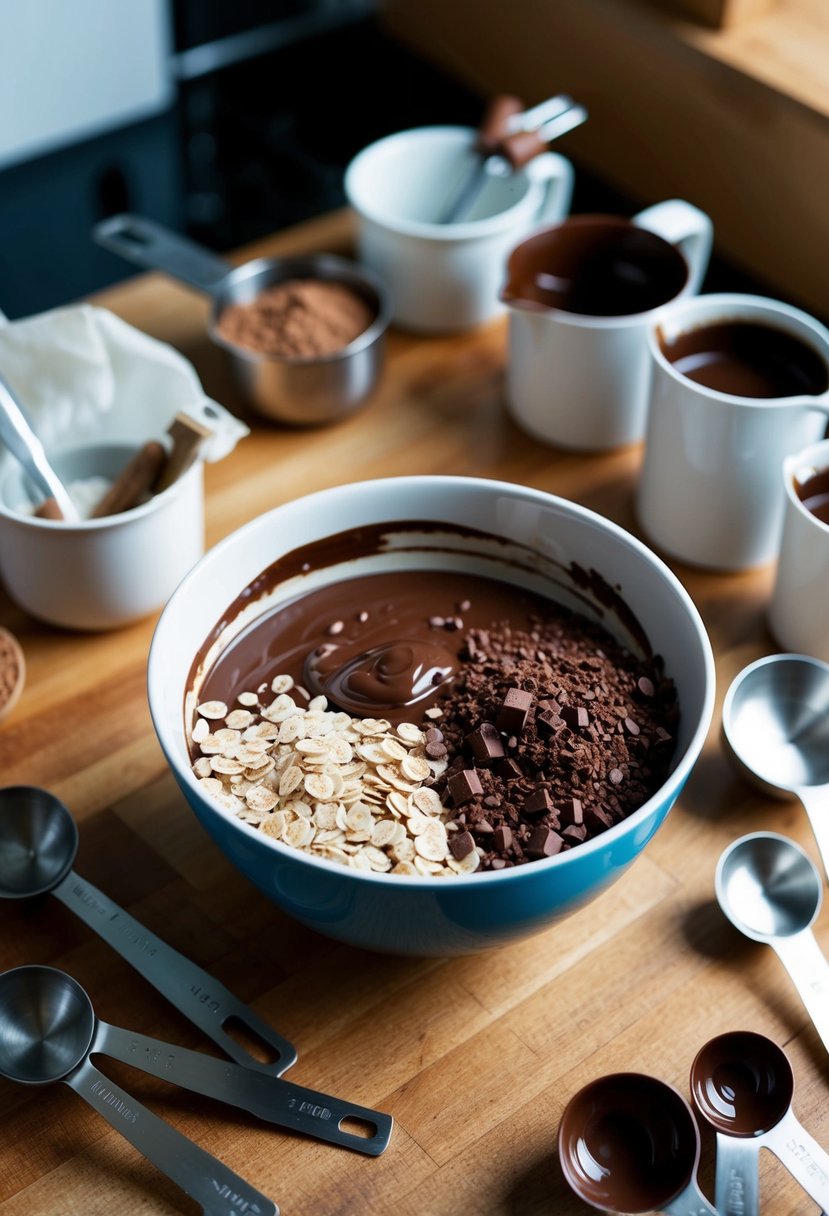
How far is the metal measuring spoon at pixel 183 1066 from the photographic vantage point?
820 mm

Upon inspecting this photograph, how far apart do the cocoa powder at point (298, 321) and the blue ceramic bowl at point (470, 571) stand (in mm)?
286

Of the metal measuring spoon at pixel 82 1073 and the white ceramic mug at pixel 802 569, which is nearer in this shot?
the metal measuring spoon at pixel 82 1073

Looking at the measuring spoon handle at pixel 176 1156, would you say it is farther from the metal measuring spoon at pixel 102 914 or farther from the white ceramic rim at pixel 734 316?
the white ceramic rim at pixel 734 316

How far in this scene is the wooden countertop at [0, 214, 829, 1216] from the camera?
810 millimetres

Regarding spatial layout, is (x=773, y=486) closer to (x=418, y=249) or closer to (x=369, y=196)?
(x=418, y=249)

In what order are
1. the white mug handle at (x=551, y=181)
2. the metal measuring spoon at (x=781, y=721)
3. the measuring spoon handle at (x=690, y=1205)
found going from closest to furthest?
1. the measuring spoon handle at (x=690, y=1205)
2. the metal measuring spoon at (x=781, y=721)
3. the white mug handle at (x=551, y=181)

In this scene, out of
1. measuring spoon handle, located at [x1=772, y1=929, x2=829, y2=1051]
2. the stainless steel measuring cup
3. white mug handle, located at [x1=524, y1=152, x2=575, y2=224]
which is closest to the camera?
measuring spoon handle, located at [x1=772, y1=929, x2=829, y2=1051]

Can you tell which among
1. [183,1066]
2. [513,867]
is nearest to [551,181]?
[513,867]

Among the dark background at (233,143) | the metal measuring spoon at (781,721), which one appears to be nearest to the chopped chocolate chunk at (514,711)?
the metal measuring spoon at (781,721)

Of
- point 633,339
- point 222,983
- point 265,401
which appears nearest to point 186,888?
point 222,983

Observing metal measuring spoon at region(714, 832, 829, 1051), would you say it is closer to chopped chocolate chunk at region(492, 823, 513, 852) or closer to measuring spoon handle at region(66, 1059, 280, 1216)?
chopped chocolate chunk at region(492, 823, 513, 852)

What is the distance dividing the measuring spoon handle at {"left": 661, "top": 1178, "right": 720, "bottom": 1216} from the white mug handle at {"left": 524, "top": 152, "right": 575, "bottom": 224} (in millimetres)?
953

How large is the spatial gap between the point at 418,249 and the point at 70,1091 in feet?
2.75

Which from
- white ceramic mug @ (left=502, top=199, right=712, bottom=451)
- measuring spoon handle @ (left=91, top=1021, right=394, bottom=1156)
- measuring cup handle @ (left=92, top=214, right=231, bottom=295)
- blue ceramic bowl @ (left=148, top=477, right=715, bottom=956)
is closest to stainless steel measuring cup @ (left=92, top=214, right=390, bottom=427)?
measuring cup handle @ (left=92, top=214, right=231, bottom=295)
